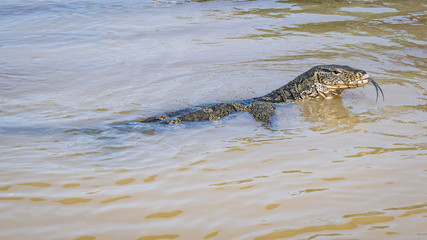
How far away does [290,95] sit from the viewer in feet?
24.1

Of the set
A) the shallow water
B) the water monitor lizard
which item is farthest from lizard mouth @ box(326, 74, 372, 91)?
the shallow water

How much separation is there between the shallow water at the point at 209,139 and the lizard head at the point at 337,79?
23 cm

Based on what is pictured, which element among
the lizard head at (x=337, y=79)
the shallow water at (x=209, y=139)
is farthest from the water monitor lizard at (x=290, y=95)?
the shallow water at (x=209, y=139)

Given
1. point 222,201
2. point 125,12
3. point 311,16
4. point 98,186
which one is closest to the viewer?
point 222,201

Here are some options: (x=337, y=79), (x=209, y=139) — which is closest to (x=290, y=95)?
(x=337, y=79)

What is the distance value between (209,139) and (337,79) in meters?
2.57

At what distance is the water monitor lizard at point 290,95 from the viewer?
21.3 feet

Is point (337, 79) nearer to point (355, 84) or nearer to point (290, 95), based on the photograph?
point (355, 84)

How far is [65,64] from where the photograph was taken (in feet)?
33.1

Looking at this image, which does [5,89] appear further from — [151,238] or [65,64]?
[151,238]

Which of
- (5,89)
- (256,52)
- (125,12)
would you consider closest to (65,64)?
(5,89)

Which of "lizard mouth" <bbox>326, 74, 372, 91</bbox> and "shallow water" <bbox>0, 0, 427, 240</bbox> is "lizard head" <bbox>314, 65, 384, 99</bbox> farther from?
"shallow water" <bbox>0, 0, 427, 240</bbox>

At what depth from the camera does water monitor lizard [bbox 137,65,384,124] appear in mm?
6500

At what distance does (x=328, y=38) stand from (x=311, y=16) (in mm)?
2707
